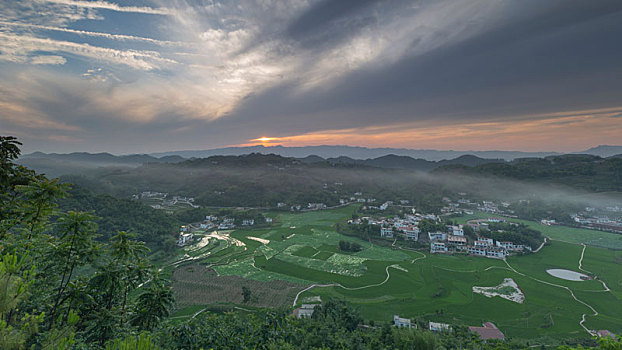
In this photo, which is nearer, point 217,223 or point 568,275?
point 568,275

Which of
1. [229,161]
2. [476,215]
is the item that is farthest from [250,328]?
[229,161]

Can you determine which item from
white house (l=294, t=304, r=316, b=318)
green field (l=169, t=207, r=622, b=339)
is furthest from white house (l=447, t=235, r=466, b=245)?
white house (l=294, t=304, r=316, b=318)

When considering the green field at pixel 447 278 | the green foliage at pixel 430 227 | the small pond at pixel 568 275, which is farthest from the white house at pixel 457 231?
the small pond at pixel 568 275

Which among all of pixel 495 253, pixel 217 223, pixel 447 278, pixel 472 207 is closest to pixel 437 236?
pixel 495 253

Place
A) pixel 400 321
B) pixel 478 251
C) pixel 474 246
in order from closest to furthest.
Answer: pixel 400 321, pixel 478 251, pixel 474 246

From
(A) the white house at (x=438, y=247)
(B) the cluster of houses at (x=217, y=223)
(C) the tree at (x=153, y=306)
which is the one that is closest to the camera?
(C) the tree at (x=153, y=306)

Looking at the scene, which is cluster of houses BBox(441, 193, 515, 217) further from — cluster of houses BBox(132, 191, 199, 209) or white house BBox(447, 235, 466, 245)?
cluster of houses BBox(132, 191, 199, 209)

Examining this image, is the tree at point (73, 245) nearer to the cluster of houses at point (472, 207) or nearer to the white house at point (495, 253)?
the white house at point (495, 253)

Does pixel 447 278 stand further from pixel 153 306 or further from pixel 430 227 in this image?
pixel 153 306

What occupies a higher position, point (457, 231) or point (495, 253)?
point (457, 231)
